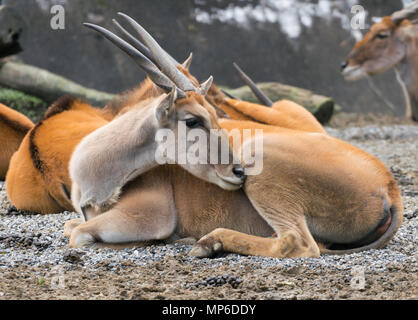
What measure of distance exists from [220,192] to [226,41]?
9.72 m

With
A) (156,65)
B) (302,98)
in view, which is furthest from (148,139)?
(302,98)

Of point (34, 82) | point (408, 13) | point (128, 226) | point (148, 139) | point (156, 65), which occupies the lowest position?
point (128, 226)

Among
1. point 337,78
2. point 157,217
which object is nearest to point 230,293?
point 157,217

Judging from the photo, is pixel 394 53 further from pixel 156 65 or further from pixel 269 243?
pixel 269 243

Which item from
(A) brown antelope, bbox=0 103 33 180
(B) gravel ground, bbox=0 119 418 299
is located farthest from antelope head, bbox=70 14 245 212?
(A) brown antelope, bbox=0 103 33 180

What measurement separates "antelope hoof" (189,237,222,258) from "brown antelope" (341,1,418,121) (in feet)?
26.0

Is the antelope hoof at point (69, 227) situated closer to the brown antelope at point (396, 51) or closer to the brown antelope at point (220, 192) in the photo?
the brown antelope at point (220, 192)

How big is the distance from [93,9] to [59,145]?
25.0 feet

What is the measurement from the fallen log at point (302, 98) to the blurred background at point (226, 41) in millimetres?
1222

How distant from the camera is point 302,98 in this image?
1188 centimetres

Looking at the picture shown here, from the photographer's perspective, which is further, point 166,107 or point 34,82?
point 34,82

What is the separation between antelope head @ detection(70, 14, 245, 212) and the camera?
411 centimetres

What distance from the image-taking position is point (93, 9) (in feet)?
40.7

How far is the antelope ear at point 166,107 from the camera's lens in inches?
158
